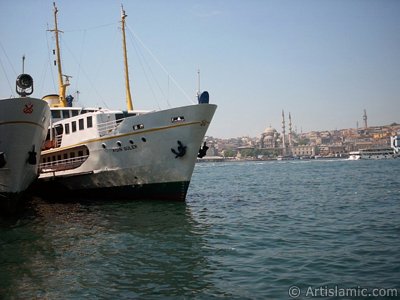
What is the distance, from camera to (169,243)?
12578 millimetres

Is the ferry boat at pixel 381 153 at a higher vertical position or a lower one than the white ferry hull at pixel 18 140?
lower

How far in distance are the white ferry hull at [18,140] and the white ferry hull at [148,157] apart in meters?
4.22

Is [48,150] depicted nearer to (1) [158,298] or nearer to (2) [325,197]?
(2) [325,197]

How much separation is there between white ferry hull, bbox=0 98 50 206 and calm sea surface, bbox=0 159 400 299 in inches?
69.0

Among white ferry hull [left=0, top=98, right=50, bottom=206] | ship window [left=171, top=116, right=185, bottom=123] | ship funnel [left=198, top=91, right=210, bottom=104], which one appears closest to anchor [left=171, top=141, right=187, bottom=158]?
ship window [left=171, top=116, right=185, bottom=123]

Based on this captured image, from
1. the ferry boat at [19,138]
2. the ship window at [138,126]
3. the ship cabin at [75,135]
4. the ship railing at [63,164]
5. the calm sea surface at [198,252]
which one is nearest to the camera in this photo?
the calm sea surface at [198,252]

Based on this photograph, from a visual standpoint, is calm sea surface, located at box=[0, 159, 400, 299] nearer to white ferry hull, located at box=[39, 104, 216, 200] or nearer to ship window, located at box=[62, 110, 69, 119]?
white ferry hull, located at box=[39, 104, 216, 200]

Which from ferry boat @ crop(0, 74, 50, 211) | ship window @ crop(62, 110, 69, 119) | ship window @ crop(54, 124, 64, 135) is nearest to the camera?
ferry boat @ crop(0, 74, 50, 211)

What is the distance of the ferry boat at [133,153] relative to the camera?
20.3 m

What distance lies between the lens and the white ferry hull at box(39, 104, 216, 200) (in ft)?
66.6

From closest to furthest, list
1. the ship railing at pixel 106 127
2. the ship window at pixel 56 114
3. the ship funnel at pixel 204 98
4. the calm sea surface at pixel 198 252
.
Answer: the calm sea surface at pixel 198 252, the ship funnel at pixel 204 98, the ship railing at pixel 106 127, the ship window at pixel 56 114

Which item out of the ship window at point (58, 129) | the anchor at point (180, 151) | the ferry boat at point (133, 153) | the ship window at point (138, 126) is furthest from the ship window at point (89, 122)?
the anchor at point (180, 151)

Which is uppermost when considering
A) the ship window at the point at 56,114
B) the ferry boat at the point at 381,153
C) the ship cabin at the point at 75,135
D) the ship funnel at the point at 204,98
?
the ship window at the point at 56,114

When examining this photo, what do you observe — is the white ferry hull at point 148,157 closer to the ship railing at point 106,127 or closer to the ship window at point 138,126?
the ship window at point 138,126
